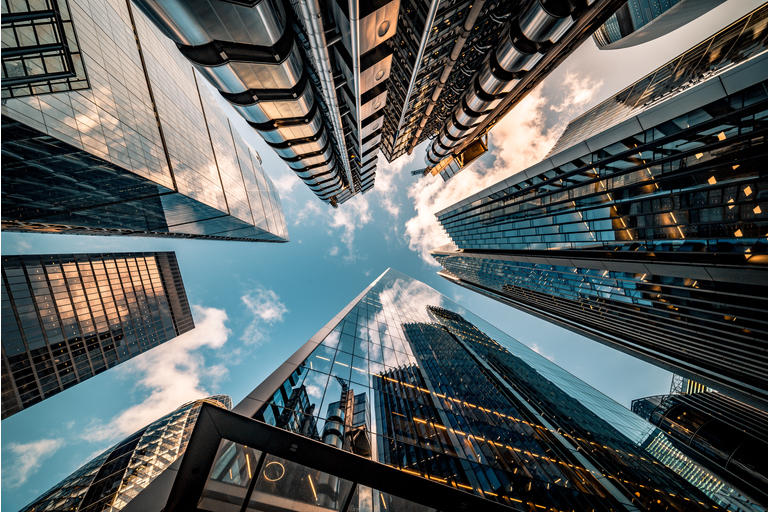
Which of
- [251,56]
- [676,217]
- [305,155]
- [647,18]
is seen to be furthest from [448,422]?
[647,18]

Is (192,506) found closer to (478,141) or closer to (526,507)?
(526,507)

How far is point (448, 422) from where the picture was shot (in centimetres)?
1498

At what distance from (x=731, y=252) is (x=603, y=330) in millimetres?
25403

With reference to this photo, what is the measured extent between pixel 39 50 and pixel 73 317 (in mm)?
69815

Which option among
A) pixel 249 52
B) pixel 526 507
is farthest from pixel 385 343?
pixel 249 52

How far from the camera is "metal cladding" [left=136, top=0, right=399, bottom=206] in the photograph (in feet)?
27.1

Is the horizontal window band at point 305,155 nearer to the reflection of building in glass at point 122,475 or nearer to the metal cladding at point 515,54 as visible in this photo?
the metal cladding at point 515,54

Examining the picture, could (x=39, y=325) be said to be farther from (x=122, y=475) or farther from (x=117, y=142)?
(x=117, y=142)

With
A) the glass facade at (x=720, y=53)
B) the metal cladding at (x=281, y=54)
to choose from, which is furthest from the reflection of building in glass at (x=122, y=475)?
the glass facade at (x=720, y=53)

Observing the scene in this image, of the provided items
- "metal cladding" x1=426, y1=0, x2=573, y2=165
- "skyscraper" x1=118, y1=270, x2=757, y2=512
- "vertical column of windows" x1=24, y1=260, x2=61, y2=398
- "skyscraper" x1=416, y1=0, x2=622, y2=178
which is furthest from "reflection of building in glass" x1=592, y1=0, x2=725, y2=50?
"vertical column of windows" x1=24, y1=260, x2=61, y2=398

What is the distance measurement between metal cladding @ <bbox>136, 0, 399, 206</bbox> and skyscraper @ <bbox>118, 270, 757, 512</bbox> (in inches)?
475

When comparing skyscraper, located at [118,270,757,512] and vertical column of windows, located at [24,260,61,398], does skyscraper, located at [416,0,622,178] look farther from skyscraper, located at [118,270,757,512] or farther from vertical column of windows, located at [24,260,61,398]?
vertical column of windows, located at [24,260,61,398]

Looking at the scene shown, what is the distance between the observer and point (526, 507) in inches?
488

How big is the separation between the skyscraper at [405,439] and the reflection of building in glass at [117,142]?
12627 mm
